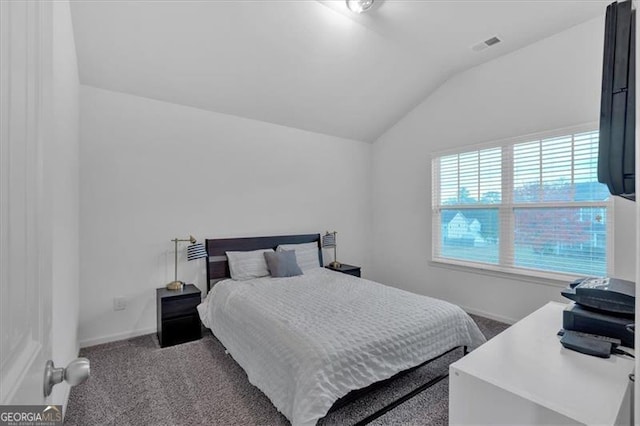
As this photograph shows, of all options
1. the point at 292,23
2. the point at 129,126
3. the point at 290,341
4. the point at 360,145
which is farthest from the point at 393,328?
the point at 360,145

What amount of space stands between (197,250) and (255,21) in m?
2.31

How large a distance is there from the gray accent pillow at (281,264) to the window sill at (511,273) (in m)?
1.95

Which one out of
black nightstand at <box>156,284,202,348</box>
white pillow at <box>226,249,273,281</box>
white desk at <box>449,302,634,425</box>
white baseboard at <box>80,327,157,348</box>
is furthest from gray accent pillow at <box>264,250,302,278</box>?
white desk at <box>449,302,634,425</box>

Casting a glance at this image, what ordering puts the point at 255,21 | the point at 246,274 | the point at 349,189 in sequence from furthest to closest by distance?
the point at 349,189 → the point at 246,274 → the point at 255,21

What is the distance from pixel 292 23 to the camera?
9.30ft

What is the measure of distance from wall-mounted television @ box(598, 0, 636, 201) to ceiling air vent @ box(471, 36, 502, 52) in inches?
105

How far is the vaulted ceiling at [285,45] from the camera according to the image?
8.54 ft

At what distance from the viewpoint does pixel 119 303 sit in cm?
309

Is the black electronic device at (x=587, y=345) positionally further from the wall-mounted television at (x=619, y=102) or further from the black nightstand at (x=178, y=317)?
the black nightstand at (x=178, y=317)

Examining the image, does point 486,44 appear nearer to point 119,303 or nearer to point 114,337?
point 119,303

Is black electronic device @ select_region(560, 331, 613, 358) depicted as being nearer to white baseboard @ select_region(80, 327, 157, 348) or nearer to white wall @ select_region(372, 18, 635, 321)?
white wall @ select_region(372, 18, 635, 321)

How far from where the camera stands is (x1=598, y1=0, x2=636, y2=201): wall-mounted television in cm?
90

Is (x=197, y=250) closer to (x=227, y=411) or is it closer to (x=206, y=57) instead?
(x=227, y=411)

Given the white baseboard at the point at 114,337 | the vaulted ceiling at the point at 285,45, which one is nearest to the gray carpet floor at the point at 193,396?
the white baseboard at the point at 114,337
